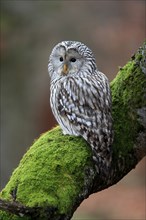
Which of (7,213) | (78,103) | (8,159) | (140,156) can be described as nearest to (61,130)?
(78,103)

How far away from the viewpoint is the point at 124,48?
569 inches

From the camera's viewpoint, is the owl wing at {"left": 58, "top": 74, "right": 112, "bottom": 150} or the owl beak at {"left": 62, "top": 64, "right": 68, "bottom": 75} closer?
the owl wing at {"left": 58, "top": 74, "right": 112, "bottom": 150}

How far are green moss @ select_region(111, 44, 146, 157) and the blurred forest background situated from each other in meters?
7.15

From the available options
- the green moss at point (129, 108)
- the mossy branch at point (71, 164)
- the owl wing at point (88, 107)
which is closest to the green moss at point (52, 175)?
the mossy branch at point (71, 164)

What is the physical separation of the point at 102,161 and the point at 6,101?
27.7 ft

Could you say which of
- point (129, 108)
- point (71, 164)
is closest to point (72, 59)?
point (129, 108)

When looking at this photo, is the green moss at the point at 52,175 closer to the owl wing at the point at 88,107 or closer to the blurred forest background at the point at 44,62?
the owl wing at the point at 88,107

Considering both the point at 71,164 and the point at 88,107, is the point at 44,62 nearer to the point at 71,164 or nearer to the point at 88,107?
the point at 88,107

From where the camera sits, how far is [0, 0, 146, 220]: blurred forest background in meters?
13.0

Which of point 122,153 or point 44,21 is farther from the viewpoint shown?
point 44,21

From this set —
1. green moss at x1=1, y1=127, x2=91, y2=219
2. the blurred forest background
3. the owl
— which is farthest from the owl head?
the blurred forest background

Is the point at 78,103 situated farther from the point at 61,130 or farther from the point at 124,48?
the point at 124,48

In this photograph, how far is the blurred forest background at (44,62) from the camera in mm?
12977

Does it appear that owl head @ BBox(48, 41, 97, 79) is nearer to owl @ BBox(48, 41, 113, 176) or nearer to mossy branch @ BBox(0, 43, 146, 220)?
owl @ BBox(48, 41, 113, 176)
